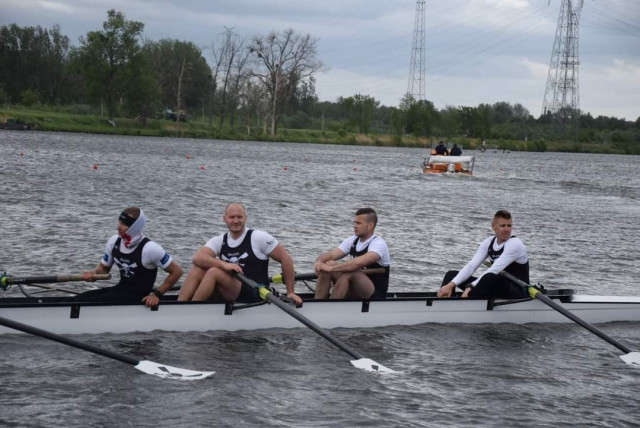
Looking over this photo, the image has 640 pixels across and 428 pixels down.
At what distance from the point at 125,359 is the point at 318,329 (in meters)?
2.51

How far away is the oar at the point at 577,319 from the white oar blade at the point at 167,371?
513 centimetres

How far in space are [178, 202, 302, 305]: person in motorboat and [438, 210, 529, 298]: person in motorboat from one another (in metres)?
2.94

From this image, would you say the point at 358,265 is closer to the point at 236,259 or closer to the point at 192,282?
the point at 236,259

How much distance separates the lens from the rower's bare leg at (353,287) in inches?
503

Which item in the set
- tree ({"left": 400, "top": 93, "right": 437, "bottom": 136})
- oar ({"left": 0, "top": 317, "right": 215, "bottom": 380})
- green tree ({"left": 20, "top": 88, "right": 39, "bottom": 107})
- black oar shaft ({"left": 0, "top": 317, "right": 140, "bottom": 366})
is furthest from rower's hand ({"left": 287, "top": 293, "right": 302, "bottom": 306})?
tree ({"left": 400, "top": 93, "right": 437, "bottom": 136})

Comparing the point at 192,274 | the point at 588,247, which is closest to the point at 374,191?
the point at 588,247

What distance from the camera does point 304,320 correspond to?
1166 cm

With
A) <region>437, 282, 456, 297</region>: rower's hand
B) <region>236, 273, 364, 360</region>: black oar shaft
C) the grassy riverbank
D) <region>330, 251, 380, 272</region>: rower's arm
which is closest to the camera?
<region>236, 273, 364, 360</region>: black oar shaft

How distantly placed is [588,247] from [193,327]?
16173 millimetres

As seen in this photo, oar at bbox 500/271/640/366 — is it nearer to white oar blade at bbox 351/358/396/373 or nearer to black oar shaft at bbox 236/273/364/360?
white oar blade at bbox 351/358/396/373

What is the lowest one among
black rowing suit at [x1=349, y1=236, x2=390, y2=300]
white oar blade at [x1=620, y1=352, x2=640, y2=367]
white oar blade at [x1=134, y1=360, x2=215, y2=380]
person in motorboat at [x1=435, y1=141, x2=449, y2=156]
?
white oar blade at [x1=134, y1=360, x2=215, y2=380]

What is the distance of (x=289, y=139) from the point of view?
117 m

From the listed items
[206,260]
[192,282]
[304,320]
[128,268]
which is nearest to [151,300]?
[128,268]

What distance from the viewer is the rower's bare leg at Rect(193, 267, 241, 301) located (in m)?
11.9
